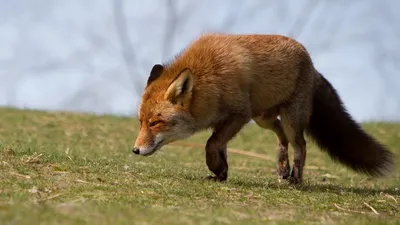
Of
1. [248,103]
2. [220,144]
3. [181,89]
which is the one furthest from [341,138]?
[181,89]

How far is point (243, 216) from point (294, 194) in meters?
1.93

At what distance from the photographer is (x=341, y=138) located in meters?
10.2

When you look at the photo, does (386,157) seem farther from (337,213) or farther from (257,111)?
(337,213)

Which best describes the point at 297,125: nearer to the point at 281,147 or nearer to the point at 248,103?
the point at 281,147

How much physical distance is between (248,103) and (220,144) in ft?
2.14

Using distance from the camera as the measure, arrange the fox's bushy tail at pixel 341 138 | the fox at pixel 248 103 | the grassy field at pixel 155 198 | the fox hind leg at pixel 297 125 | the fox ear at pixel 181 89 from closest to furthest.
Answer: the grassy field at pixel 155 198, the fox ear at pixel 181 89, the fox at pixel 248 103, the fox hind leg at pixel 297 125, the fox's bushy tail at pixel 341 138

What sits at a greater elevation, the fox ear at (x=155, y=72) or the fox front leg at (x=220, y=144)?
the fox ear at (x=155, y=72)

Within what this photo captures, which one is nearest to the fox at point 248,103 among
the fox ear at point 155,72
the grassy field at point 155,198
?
the fox ear at point 155,72

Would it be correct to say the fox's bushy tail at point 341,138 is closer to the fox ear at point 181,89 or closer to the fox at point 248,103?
the fox at point 248,103

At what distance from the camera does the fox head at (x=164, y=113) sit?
8453mm

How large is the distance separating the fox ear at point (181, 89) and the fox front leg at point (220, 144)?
566 millimetres

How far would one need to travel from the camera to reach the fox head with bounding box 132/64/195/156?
8453mm

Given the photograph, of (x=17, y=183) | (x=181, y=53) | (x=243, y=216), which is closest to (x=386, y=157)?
(x=181, y=53)

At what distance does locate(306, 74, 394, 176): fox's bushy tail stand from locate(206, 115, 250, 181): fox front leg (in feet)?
5.82
